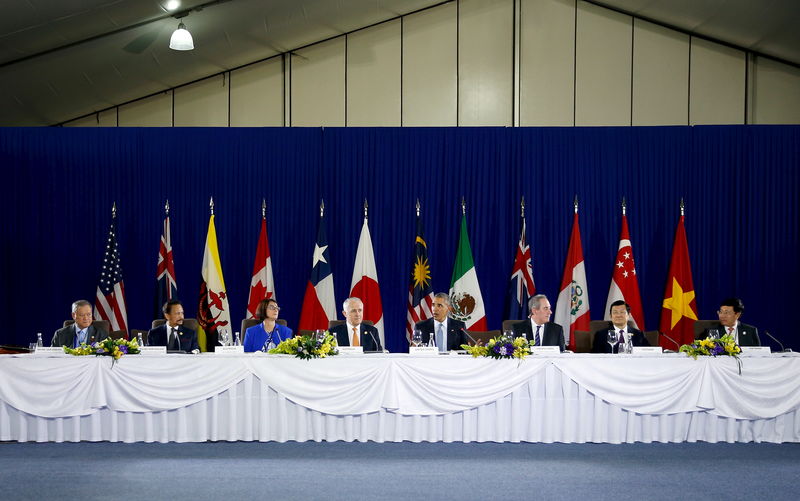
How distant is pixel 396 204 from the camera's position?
10.3 metres

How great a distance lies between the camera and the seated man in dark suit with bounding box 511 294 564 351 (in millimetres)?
7109

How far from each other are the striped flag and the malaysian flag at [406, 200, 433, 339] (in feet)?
5.35

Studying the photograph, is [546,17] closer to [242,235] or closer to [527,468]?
[242,235]

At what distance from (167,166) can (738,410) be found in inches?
283

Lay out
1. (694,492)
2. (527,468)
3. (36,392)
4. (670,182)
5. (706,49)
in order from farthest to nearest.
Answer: (706,49), (670,182), (36,392), (527,468), (694,492)

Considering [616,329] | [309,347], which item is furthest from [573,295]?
[309,347]

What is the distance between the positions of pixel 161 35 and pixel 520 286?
496cm

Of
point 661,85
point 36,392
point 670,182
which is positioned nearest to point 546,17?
point 661,85

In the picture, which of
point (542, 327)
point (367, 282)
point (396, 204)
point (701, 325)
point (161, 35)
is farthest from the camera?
point (396, 204)

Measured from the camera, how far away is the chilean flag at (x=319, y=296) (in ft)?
31.7

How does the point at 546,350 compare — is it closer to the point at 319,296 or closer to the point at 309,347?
the point at 309,347

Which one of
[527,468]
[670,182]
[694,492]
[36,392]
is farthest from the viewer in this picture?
[670,182]

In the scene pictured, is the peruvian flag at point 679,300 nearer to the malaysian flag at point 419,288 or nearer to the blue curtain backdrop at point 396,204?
the blue curtain backdrop at point 396,204

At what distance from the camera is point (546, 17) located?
1127cm
